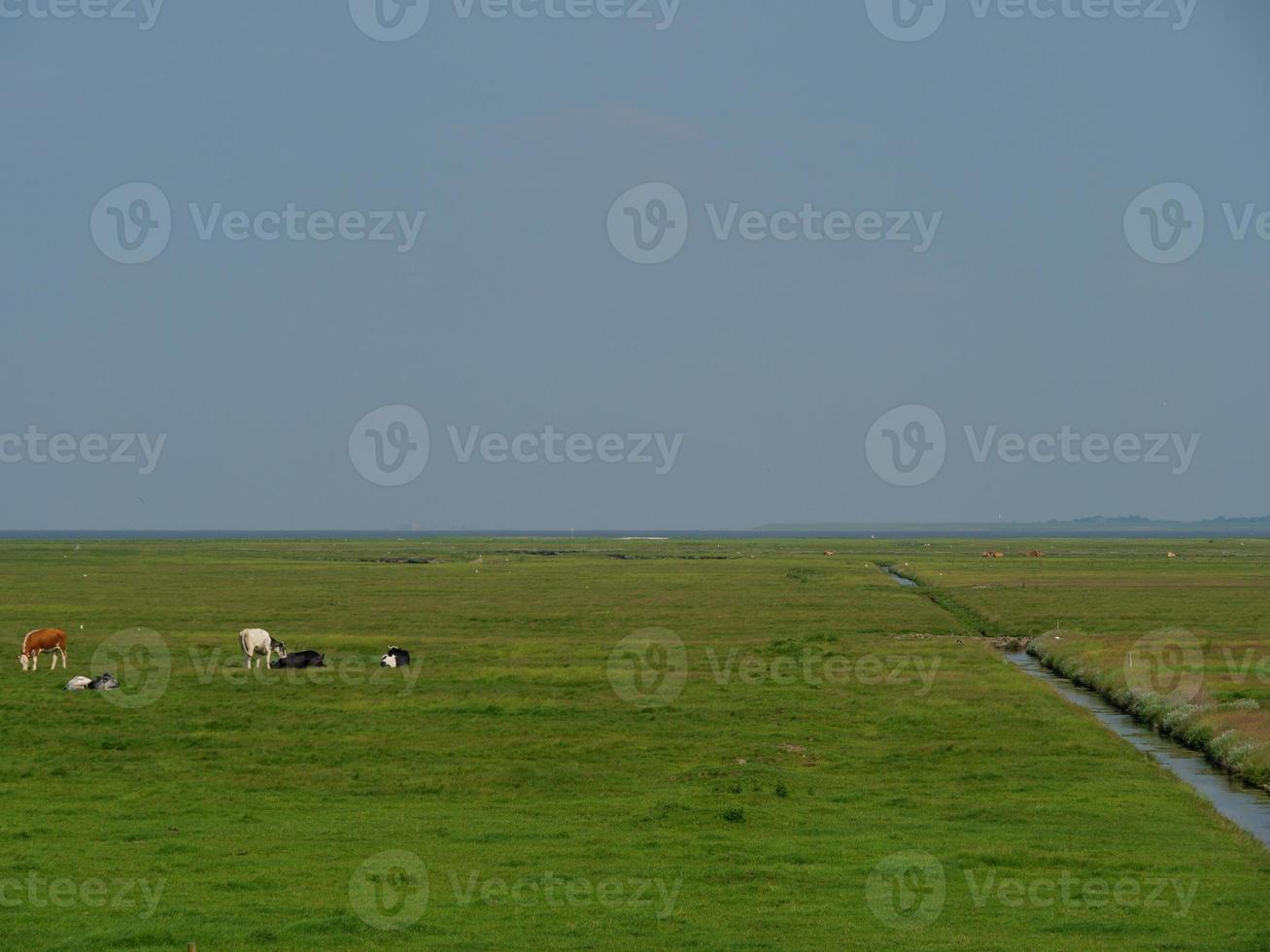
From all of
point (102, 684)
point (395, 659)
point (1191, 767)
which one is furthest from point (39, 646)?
point (1191, 767)

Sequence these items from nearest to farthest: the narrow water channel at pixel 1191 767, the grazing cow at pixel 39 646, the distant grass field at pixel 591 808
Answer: the distant grass field at pixel 591 808
the narrow water channel at pixel 1191 767
the grazing cow at pixel 39 646

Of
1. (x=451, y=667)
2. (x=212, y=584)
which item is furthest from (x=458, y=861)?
(x=212, y=584)

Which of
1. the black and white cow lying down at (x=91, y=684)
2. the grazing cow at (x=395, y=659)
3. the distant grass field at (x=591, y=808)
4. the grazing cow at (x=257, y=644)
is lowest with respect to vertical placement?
the distant grass field at (x=591, y=808)

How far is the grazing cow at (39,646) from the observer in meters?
36.1

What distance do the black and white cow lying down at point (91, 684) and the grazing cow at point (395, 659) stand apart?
8251 mm

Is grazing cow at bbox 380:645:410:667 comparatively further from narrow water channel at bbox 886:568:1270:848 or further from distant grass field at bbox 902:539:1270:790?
distant grass field at bbox 902:539:1270:790

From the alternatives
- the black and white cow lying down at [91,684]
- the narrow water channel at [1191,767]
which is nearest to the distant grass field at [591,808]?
the black and white cow lying down at [91,684]

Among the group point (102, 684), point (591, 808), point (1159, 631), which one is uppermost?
point (1159, 631)

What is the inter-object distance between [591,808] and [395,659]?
18.8 m

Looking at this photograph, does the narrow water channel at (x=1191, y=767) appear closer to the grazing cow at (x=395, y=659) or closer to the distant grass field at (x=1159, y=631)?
the distant grass field at (x=1159, y=631)

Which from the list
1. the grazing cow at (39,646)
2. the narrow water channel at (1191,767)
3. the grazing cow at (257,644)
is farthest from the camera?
the grazing cow at (257,644)

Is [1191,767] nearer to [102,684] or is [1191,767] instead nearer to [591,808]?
[591,808]

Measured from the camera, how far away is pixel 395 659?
127 ft

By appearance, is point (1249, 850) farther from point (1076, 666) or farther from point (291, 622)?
point (291, 622)
